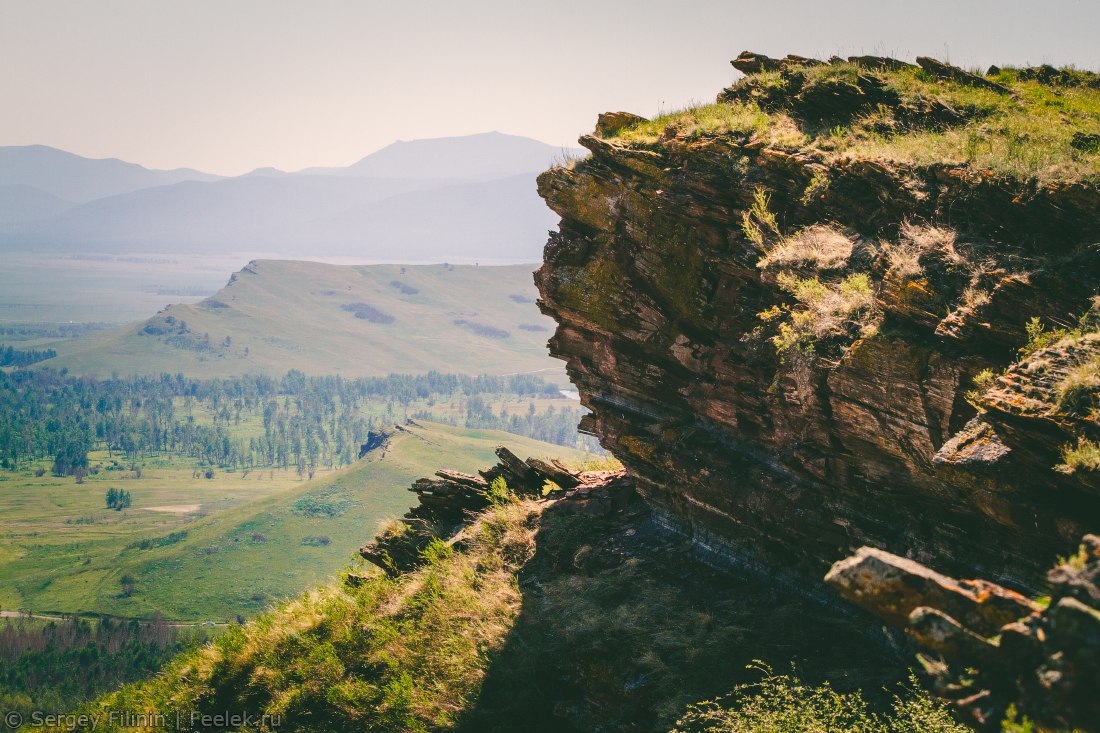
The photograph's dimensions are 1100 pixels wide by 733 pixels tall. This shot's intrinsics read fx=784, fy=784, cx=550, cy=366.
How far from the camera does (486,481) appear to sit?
27547mm

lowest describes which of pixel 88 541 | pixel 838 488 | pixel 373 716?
pixel 88 541

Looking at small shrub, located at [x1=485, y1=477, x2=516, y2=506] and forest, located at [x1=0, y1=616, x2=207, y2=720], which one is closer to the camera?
Answer: small shrub, located at [x1=485, y1=477, x2=516, y2=506]

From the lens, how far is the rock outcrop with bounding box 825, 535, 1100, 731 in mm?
7336

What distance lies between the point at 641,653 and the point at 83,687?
11438cm

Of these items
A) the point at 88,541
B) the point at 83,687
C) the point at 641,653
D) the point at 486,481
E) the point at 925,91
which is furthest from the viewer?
A: the point at 88,541

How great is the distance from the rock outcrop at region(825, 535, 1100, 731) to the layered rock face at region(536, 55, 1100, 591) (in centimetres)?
253

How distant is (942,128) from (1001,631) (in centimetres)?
1173

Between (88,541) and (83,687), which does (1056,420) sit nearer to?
(83,687)

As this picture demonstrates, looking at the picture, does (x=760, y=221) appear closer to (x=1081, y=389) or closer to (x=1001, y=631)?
(x=1081, y=389)

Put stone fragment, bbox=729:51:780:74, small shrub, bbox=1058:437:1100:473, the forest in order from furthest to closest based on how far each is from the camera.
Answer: the forest
stone fragment, bbox=729:51:780:74
small shrub, bbox=1058:437:1100:473

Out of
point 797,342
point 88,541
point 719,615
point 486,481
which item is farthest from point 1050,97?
point 88,541

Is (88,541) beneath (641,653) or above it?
beneath

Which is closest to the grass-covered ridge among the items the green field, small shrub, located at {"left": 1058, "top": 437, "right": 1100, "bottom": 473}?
small shrub, located at {"left": 1058, "top": 437, "right": 1100, "bottom": 473}

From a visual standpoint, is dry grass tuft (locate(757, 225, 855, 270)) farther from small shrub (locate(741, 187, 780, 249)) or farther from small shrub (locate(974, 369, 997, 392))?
small shrub (locate(974, 369, 997, 392))
